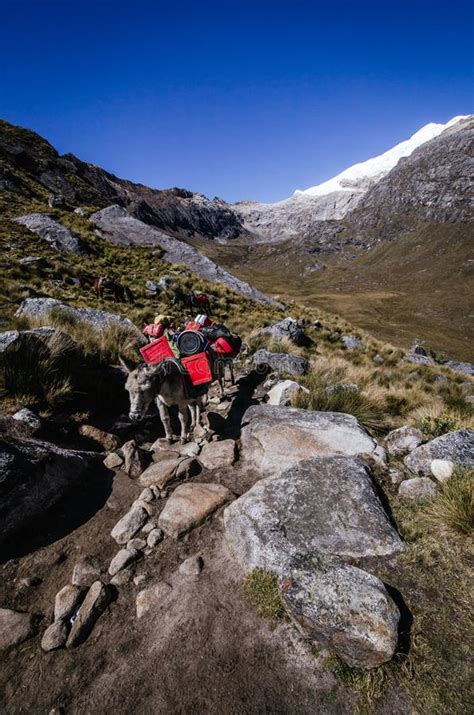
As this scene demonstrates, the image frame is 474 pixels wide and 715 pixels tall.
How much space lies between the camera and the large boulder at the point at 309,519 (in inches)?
147

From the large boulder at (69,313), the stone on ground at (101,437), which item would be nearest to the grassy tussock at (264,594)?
the stone on ground at (101,437)

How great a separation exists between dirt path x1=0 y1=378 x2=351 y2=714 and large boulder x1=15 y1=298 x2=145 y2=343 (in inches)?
252

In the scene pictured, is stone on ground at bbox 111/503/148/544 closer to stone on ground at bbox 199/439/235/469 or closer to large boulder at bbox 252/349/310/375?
stone on ground at bbox 199/439/235/469

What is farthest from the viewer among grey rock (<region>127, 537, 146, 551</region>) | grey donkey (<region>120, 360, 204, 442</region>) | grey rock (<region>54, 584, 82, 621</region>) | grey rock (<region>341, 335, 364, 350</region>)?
grey rock (<region>341, 335, 364, 350</region>)

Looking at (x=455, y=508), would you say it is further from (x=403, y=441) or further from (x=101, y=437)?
(x=101, y=437)

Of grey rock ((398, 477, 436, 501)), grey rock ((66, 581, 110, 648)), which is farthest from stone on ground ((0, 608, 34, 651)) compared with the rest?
grey rock ((398, 477, 436, 501))

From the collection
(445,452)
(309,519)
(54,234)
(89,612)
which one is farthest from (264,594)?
(54,234)

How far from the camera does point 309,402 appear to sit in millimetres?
7492

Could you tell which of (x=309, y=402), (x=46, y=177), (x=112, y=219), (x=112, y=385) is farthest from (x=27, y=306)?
(x=46, y=177)

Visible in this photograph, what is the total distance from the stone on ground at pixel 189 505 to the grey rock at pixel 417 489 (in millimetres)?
2726

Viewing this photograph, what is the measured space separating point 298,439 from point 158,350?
352 cm

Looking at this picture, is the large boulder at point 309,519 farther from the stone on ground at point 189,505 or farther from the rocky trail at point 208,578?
the stone on ground at point 189,505

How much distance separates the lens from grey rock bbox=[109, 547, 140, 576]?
3.69 metres

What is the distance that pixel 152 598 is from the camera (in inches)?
134
